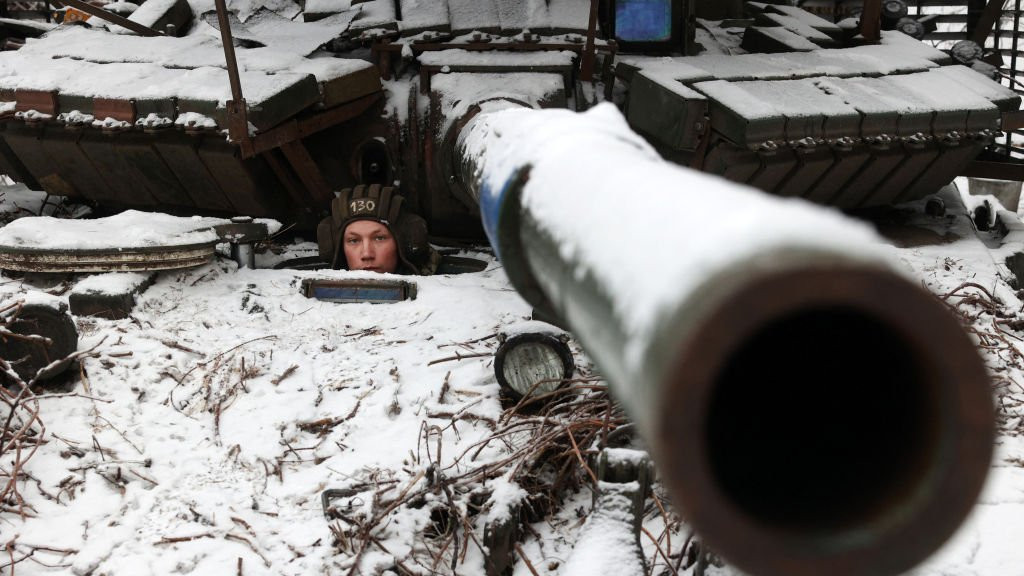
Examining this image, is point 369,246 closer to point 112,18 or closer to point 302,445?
point 302,445

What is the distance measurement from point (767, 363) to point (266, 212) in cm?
497

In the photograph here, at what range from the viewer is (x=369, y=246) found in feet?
16.2

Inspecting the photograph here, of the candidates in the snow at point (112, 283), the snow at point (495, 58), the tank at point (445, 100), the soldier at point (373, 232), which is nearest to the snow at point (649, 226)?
the tank at point (445, 100)

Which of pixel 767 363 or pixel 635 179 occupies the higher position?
pixel 635 179

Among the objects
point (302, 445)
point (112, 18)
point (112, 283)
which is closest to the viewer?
point (302, 445)

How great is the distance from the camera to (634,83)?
16.4 ft

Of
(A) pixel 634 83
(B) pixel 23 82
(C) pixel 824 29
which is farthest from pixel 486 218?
(C) pixel 824 29

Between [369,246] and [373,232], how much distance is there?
8 centimetres

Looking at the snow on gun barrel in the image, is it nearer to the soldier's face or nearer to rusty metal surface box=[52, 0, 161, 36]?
the soldier's face

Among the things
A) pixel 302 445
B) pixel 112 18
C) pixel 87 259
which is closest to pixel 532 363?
pixel 302 445

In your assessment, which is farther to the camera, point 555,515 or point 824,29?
point 824,29

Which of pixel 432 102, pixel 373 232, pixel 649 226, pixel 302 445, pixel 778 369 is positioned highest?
pixel 649 226

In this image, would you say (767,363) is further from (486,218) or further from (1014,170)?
(1014,170)

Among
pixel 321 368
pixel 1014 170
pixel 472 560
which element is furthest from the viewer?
pixel 1014 170
